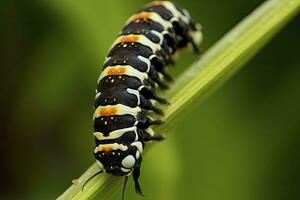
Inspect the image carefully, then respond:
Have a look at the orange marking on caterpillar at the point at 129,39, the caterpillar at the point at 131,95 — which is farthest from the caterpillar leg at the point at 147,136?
the orange marking on caterpillar at the point at 129,39

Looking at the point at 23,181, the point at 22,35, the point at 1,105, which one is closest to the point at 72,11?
the point at 22,35

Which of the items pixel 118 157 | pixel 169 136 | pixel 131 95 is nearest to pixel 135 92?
pixel 131 95

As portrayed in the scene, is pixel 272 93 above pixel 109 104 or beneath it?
beneath

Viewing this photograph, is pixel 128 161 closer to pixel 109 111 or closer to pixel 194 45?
pixel 109 111

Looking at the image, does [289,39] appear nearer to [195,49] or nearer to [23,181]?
[195,49]

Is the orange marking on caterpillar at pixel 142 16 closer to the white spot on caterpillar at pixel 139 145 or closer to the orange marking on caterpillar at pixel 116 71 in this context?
the orange marking on caterpillar at pixel 116 71

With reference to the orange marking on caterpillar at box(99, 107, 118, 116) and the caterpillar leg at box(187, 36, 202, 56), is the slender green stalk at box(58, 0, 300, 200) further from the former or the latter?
the caterpillar leg at box(187, 36, 202, 56)
